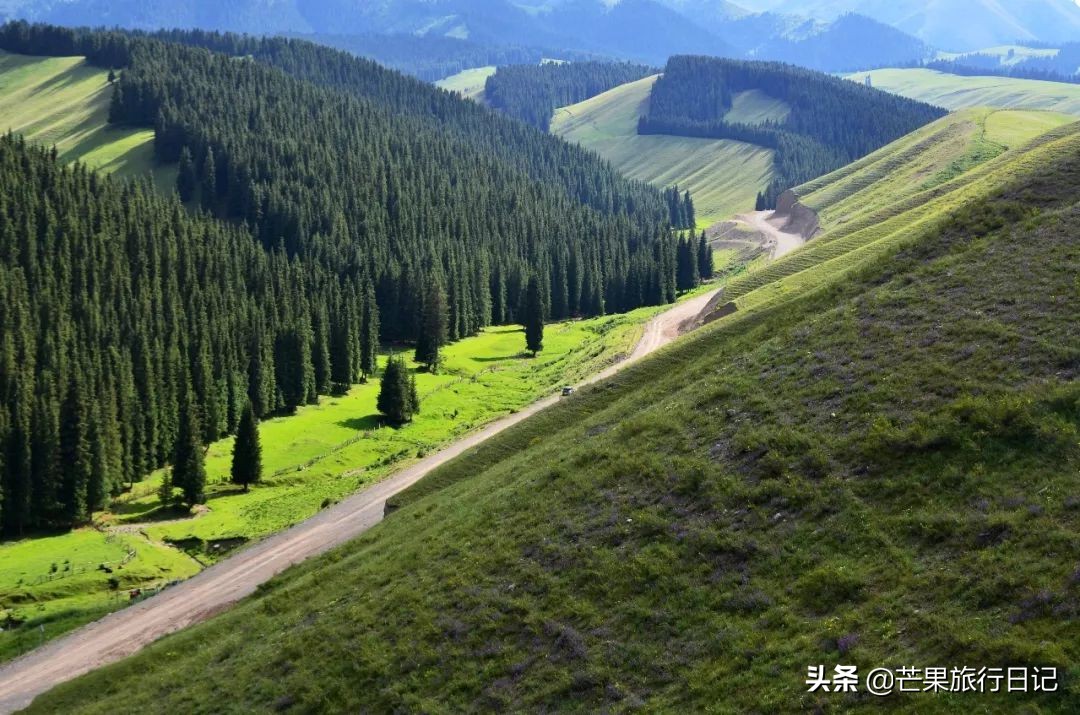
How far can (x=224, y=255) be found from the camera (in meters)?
172

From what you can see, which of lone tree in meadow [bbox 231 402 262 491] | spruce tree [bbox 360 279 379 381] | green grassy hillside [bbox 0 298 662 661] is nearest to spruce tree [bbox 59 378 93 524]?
green grassy hillside [bbox 0 298 662 661]

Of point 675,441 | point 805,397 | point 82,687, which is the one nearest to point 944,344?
point 805,397

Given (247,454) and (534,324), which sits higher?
(534,324)

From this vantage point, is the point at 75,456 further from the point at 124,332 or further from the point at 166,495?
the point at 124,332

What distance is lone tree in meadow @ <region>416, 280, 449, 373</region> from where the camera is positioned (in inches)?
6339

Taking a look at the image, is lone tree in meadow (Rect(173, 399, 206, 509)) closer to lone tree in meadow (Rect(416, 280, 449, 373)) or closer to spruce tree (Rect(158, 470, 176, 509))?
spruce tree (Rect(158, 470, 176, 509))

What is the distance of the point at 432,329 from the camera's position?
16175 cm

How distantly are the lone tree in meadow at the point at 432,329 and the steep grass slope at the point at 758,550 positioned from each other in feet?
312

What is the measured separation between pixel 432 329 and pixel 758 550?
124 m

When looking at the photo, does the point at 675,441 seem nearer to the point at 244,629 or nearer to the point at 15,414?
the point at 244,629

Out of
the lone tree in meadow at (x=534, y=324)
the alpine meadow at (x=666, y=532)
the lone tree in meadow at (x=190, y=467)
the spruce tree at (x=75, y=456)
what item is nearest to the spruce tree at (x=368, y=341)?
the lone tree in meadow at (x=534, y=324)

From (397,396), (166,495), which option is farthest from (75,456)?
(397,396)

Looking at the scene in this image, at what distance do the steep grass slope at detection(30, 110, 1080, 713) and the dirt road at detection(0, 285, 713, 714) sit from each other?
6.98 meters

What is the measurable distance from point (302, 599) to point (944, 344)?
117ft
